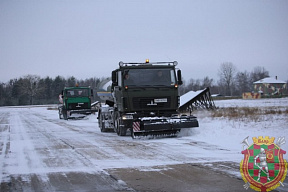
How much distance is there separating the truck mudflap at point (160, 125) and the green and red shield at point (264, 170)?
17.5ft

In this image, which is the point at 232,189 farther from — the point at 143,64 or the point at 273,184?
the point at 143,64

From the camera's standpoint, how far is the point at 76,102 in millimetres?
29375

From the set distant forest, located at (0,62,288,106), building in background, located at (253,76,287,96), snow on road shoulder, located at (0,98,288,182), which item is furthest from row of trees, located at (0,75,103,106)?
snow on road shoulder, located at (0,98,288,182)

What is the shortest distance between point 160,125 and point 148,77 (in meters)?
2.04

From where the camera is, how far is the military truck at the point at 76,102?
2898 centimetres

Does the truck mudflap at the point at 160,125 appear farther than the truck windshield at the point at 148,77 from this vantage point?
No

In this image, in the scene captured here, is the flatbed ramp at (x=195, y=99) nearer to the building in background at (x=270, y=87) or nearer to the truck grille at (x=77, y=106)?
the truck grille at (x=77, y=106)

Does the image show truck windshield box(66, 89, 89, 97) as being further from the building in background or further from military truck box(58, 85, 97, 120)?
the building in background

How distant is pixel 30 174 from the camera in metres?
7.25

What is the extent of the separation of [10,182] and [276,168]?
5245 mm

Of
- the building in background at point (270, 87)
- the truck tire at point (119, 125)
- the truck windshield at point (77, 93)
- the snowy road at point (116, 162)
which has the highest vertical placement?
the building in background at point (270, 87)

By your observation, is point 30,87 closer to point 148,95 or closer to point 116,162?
point 148,95

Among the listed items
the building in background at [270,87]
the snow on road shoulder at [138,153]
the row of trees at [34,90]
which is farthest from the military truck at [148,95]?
the row of trees at [34,90]

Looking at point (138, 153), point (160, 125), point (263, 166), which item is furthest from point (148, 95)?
point (263, 166)
